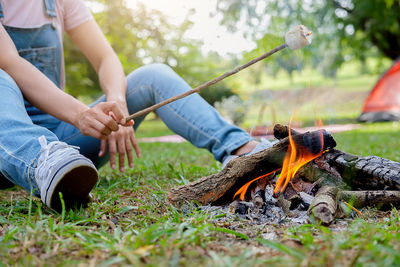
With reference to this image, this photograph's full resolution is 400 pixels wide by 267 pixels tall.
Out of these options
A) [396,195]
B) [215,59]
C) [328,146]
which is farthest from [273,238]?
[215,59]

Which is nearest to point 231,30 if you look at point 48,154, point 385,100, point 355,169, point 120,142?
point 385,100

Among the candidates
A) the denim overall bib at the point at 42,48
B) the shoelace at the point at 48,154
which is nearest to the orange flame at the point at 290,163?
the shoelace at the point at 48,154

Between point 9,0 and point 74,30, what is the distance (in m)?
0.45

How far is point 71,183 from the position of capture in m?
1.33

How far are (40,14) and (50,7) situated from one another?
77 millimetres

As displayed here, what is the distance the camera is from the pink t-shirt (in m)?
2.01

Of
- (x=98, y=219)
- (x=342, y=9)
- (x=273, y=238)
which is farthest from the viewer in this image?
(x=342, y=9)

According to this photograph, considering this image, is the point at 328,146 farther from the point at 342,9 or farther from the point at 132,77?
the point at 342,9

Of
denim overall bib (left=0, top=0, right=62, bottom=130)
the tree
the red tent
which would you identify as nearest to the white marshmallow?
denim overall bib (left=0, top=0, right=62, bottom=130)

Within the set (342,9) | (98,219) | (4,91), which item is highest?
(342,9)

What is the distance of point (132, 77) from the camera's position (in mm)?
2244

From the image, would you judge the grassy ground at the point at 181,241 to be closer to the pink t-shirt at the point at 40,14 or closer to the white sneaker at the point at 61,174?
Result: the white sneaker at the point at 61,174

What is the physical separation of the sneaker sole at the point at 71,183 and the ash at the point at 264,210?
0.46 m

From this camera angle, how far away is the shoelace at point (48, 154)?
4.22 ft
